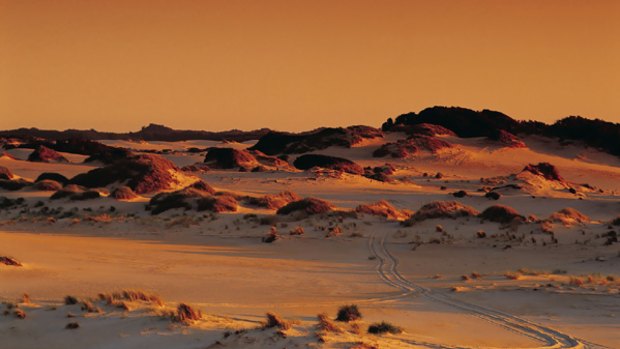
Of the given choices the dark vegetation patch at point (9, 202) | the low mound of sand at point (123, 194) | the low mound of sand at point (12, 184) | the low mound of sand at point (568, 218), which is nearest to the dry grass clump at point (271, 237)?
the low mound of sand at point (568, 218)

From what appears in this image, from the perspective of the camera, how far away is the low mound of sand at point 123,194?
111 ft

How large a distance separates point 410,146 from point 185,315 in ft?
173

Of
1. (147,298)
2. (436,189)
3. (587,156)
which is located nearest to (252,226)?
(147,298)

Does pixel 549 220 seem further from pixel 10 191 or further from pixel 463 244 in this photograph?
pixel 10 191

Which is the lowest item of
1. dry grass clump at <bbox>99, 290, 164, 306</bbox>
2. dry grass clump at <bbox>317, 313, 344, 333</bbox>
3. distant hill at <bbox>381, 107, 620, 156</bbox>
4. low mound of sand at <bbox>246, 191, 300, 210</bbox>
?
dry grass clump at <bbox>99, 290, 164, 306</bbox>

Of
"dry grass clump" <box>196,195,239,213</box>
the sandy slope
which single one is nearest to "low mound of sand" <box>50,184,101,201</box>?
the sandy slope

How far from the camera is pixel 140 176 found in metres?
37.4

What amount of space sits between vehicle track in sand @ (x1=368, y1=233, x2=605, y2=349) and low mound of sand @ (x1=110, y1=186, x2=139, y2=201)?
52.1ft

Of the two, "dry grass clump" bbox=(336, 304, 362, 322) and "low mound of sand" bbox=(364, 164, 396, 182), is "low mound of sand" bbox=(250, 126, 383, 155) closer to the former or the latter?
"low mound of sand" bbox=(364, 164, 396, 182)

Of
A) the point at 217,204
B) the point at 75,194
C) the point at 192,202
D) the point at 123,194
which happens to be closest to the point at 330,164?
the point at 123,194

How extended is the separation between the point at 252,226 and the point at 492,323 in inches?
604

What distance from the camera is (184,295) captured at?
15.9 meters

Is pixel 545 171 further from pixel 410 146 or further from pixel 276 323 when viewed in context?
pixel 276 323

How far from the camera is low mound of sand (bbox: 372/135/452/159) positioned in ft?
206
